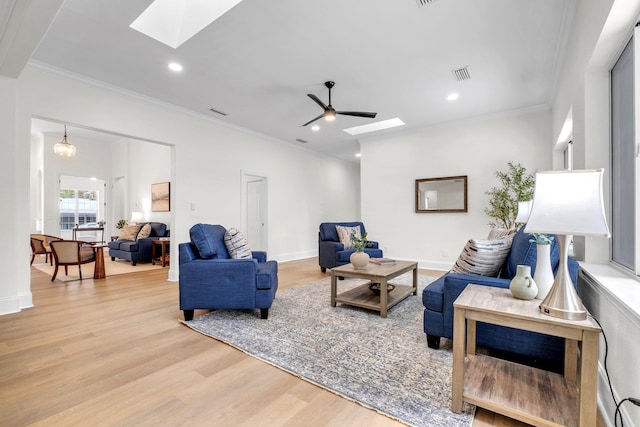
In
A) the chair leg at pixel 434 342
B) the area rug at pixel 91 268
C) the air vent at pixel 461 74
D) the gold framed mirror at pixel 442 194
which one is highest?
the air vent at pixel 461 74

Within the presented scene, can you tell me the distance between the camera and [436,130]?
18.5 ft

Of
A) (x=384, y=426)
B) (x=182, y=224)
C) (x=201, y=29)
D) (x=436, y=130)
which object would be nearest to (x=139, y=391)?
(x=384, y=426)

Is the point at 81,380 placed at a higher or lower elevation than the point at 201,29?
lower

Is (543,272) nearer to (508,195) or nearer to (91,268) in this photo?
(508,195)

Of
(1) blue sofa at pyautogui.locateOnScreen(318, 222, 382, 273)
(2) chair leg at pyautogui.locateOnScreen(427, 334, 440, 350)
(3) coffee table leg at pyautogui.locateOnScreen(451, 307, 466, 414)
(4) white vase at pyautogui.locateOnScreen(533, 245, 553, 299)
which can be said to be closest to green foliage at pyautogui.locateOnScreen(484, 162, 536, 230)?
(1) blue sofa at pyautogui.locateOnScreen(318, 222, 382, 273)

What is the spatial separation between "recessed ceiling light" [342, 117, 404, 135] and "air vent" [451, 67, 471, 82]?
1626mm

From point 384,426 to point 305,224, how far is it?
6143 mm

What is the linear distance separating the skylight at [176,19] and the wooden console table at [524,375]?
306cm

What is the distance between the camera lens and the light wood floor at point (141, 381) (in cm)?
150

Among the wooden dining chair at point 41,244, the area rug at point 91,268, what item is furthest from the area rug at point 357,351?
the wooden dining chair at point 41,244

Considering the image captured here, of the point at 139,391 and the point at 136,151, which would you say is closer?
the point at 139,391

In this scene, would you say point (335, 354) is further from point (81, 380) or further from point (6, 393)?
point (6, 393)

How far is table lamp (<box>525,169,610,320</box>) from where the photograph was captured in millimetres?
1254

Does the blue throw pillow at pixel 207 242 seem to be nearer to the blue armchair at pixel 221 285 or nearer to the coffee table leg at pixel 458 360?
the blue armchair at pixel 221 285
